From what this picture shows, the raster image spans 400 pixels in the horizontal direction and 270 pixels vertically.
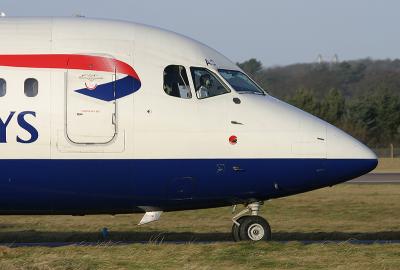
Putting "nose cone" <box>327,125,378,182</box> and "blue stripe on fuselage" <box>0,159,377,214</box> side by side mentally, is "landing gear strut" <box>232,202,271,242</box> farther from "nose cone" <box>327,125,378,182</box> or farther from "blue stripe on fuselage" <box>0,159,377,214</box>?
"nose cone" <box>327,125,378,182</box>

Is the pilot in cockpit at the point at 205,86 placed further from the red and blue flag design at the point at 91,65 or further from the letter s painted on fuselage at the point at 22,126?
the letter s painted on fuselage at the point at 22,126

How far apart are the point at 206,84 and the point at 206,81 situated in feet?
0.22

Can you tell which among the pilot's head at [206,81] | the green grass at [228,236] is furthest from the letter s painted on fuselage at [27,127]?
the pilot's head at [206,81]

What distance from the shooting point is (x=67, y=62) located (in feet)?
57.8

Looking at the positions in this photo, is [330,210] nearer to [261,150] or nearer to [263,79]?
[261,150]

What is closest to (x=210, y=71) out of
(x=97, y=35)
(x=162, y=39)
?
(x=162, y=39)

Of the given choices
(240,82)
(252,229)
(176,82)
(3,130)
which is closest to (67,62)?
(3,130)

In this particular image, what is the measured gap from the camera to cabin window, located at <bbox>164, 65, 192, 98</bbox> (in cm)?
1786

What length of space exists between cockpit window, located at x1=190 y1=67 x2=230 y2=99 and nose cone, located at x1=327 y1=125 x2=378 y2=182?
2254mm

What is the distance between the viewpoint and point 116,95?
57.6 feet

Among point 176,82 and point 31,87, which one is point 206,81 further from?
point 31,87

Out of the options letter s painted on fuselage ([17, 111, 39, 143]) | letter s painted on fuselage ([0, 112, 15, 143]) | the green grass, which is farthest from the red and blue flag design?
the green grass

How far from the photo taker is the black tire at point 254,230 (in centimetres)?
1831

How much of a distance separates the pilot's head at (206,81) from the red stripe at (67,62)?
1.28 meters
